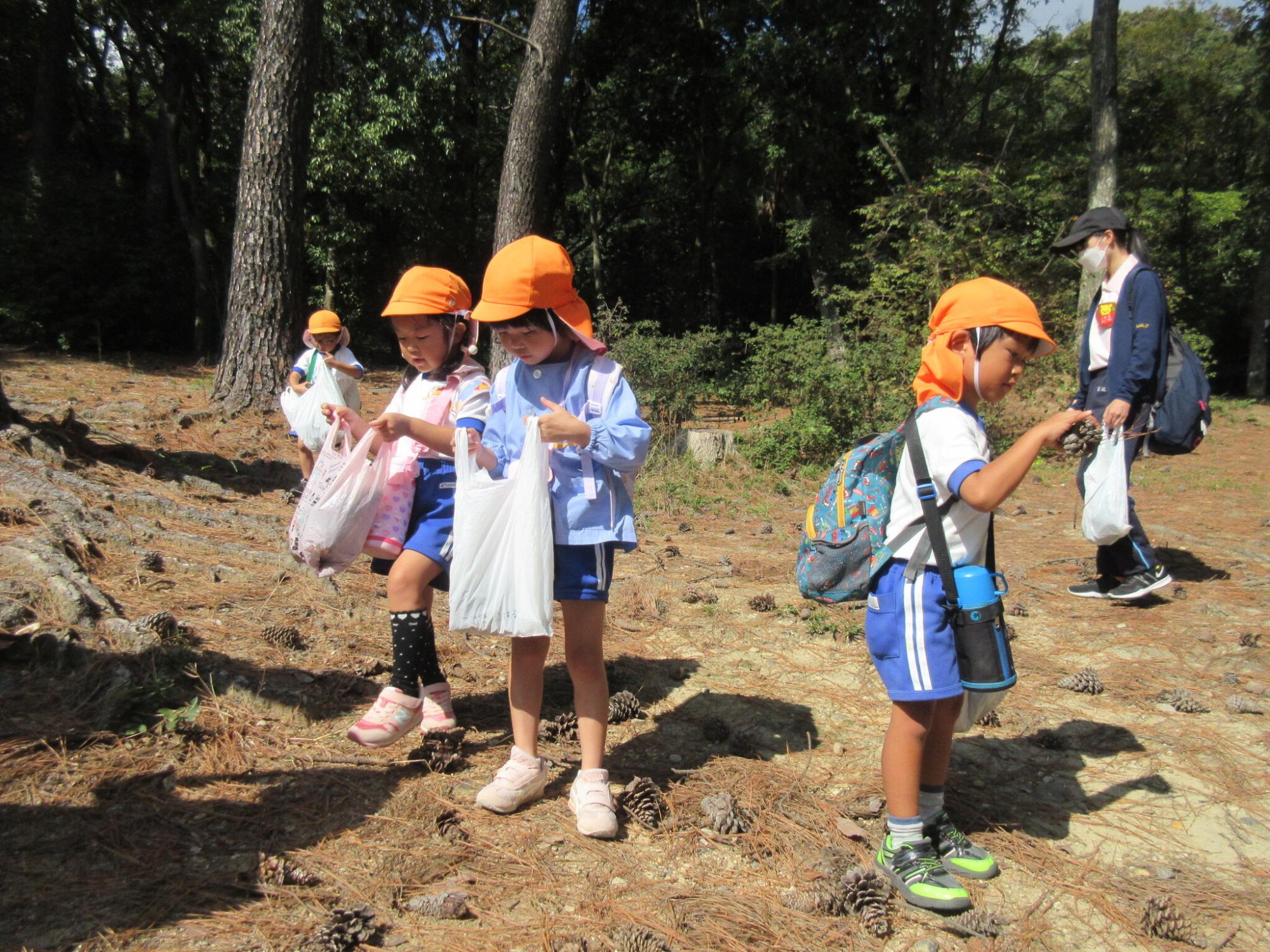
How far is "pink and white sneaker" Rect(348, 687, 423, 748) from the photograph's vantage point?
9.98 feet

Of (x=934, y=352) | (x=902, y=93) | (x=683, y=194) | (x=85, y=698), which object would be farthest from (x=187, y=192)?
(x=934, y=352)

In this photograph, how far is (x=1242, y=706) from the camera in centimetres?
363

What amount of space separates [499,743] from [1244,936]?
2244 mm

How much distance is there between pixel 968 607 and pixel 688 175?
78.0 feet

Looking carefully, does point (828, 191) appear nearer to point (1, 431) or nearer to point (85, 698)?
point (1, 431)

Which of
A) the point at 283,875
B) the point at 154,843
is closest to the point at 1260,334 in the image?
the point at 283,875

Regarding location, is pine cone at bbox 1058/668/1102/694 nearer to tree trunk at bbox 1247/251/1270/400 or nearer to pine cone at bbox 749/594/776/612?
pine cone at bbox 749/594/776/612

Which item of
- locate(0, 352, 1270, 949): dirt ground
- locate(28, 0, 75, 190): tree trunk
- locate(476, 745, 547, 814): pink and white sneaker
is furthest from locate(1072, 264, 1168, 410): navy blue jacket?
locate(28, 0, 75, 190): tree trunk

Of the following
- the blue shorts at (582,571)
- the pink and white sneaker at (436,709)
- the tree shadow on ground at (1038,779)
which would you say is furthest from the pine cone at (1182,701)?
the pink and white sneaker at (436,709)

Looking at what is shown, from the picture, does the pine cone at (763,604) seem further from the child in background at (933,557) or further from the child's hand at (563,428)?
the child's hand at (563,428)

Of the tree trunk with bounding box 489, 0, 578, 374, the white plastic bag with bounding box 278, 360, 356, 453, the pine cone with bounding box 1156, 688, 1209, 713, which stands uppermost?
the tree trunk with bounding box 489, 0, 578, 374

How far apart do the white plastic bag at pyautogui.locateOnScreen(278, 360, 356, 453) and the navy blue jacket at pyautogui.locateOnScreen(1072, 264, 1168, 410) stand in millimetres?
3856

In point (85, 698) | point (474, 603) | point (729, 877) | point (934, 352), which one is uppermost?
point (934, 352)

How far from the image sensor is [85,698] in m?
3.07
